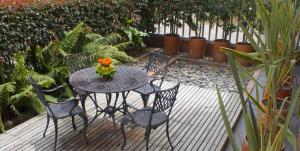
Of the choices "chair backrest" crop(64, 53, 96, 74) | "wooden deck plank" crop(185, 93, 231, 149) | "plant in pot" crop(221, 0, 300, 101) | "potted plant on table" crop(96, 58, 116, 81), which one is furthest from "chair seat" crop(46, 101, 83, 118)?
"plant in pot" crop(221, 0, 300, 101)

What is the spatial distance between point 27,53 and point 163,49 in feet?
11.6

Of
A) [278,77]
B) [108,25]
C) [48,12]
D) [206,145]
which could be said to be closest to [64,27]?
[48,12]

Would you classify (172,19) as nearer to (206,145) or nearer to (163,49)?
(163,49)

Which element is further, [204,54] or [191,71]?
[204,54]

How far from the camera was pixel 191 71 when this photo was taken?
245 inches

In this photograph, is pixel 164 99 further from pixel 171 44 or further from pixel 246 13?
pixel 171 44

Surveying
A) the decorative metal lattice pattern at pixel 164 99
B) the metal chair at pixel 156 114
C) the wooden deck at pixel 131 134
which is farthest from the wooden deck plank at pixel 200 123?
the decorative metal lattice pattern at pixel 164 99

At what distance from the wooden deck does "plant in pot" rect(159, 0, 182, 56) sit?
9.18ft

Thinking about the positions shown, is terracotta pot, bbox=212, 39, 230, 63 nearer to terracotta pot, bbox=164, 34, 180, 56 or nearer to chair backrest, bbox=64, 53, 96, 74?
terracotta pot, bbox=164, 34, 180, 56

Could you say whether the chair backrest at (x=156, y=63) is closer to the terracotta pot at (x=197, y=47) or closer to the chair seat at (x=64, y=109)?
the chair seat at (x=64, y=109)

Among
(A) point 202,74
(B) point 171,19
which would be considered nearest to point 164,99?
(A) point 202,74

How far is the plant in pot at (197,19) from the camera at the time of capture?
6.71 meters

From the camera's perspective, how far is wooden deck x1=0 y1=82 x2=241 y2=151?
344 cm

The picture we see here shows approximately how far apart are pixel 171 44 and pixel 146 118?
3923 mm
